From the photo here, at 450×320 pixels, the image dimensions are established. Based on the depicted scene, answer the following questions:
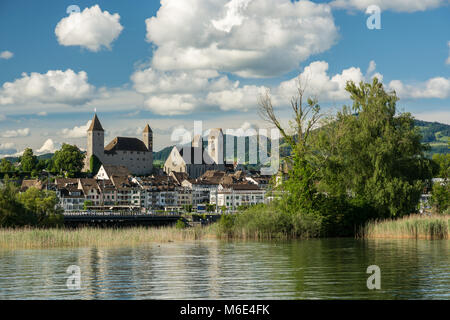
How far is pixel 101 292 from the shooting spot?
1641 cm

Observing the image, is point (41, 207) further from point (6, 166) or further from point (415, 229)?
point (6, 166)

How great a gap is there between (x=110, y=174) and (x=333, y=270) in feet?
510

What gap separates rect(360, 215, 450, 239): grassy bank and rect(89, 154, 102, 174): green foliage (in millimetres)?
152900

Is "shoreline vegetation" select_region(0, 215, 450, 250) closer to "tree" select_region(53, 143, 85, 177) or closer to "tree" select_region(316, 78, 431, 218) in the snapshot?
"tree" select_region(316, 78, 431, 218)

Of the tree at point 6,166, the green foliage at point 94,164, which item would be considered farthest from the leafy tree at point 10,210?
the green foliage at point 94,164

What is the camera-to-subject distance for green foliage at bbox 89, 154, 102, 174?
186 metres

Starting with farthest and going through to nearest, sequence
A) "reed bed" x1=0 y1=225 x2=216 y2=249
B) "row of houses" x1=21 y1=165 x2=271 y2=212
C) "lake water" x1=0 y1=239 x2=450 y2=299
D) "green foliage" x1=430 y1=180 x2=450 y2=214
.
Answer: "row of houses" x1=21 y1=165 x2=271 y2=212, "green foliage" x1=430 y1=180 x2=450 y2=214, "reed bed" x1=0 y1=225 x2=216 y2=249, "lake water" x1=0 y1=239 x2=450 y2=299

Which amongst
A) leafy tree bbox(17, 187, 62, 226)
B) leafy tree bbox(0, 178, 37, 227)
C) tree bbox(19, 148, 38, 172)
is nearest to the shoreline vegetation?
leafy tree bbox(0, 178, 37, 227)

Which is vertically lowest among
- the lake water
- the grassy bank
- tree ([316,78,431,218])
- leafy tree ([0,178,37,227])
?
the lake water

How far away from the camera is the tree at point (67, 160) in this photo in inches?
6693

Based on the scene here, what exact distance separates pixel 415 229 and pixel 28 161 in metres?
148

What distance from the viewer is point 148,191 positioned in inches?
6319

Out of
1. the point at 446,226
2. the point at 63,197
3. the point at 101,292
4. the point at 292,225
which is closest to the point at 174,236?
the point at 292,225

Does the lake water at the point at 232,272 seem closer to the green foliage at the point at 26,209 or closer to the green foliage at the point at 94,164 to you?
the green foliage at the point at 26,209
